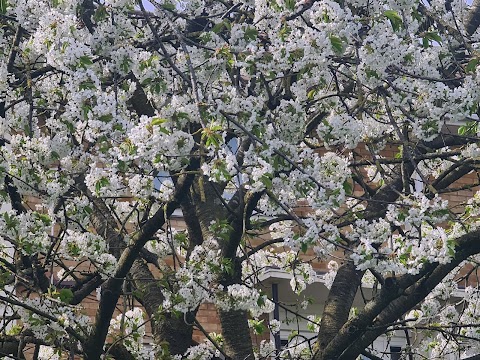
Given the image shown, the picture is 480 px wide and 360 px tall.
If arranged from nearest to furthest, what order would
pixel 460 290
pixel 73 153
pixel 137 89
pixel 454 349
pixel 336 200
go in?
1. pixel 336 200
2. pixel 73 153
3. pixel 137 89
4. pixel 454 349
5. pixel 460 290

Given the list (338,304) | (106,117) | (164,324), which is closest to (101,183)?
(106,117)

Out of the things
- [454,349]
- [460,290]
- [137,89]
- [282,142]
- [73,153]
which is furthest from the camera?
[460,290]

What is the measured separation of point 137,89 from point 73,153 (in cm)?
97

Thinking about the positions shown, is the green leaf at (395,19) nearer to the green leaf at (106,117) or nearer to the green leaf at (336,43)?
the green leaf at (336,43)

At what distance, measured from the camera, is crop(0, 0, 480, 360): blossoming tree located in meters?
5.75

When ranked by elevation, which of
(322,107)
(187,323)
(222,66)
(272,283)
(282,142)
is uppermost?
(272,283)

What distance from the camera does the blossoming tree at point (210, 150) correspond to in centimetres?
575

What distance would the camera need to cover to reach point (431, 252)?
5.75m

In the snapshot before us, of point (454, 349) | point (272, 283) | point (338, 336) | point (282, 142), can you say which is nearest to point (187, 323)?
point (338, 336)

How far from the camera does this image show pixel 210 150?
5.46 m

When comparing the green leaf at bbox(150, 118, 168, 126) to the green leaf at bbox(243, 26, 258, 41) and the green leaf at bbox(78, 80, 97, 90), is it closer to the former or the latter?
the green leaf at bbox(78, 80, 97, 90)

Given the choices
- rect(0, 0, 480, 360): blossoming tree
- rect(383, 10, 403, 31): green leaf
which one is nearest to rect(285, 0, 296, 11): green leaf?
rect(0, 0, 480, 360): blossoming tree

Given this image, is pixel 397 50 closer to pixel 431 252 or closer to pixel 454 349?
pixel 431 252

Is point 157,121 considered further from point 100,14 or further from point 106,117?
point 100,14
